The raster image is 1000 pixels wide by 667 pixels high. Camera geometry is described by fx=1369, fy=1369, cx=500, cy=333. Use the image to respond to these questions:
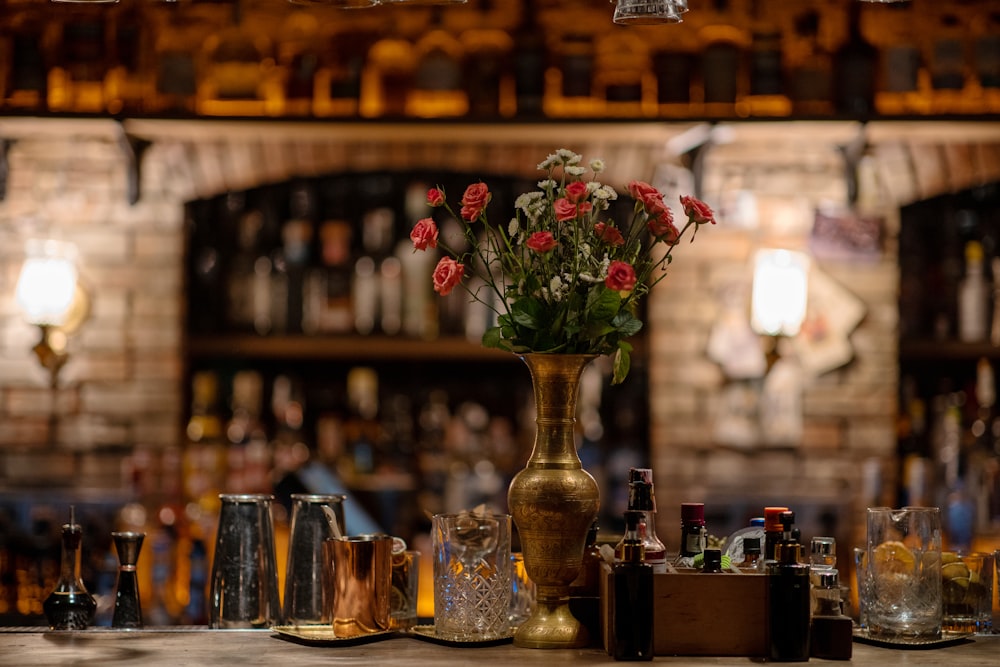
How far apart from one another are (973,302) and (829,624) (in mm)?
2856

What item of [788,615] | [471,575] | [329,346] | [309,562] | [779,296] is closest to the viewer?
[788,615]

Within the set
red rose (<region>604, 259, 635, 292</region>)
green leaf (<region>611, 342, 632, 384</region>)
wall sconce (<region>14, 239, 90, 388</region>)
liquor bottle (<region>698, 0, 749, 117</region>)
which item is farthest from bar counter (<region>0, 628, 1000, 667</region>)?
liquor bottle (<region>698, 0, 749, 117</region>)

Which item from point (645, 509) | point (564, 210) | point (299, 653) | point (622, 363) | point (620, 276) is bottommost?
point (299, 653)

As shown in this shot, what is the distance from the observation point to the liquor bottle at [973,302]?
15.3 feet

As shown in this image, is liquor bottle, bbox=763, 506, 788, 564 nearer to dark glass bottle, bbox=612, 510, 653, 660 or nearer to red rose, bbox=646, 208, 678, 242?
dark glass bottle, bbox=612, 510, 653, 660

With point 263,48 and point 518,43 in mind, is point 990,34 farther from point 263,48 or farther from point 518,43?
point 263,48

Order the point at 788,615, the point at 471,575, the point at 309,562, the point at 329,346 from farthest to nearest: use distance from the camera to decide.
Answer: the point at 329,346
the point at 309,562
the point at 471,575
the point at 788,615

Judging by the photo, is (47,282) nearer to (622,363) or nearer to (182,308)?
(182,308)

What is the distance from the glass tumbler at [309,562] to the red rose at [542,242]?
1.99 ft

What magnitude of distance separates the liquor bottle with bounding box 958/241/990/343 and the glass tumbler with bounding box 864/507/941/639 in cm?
258

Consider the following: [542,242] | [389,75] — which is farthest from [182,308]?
[542,242]

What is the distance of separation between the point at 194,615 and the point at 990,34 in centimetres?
321

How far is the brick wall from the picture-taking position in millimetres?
4590

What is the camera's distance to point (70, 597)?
237cm
